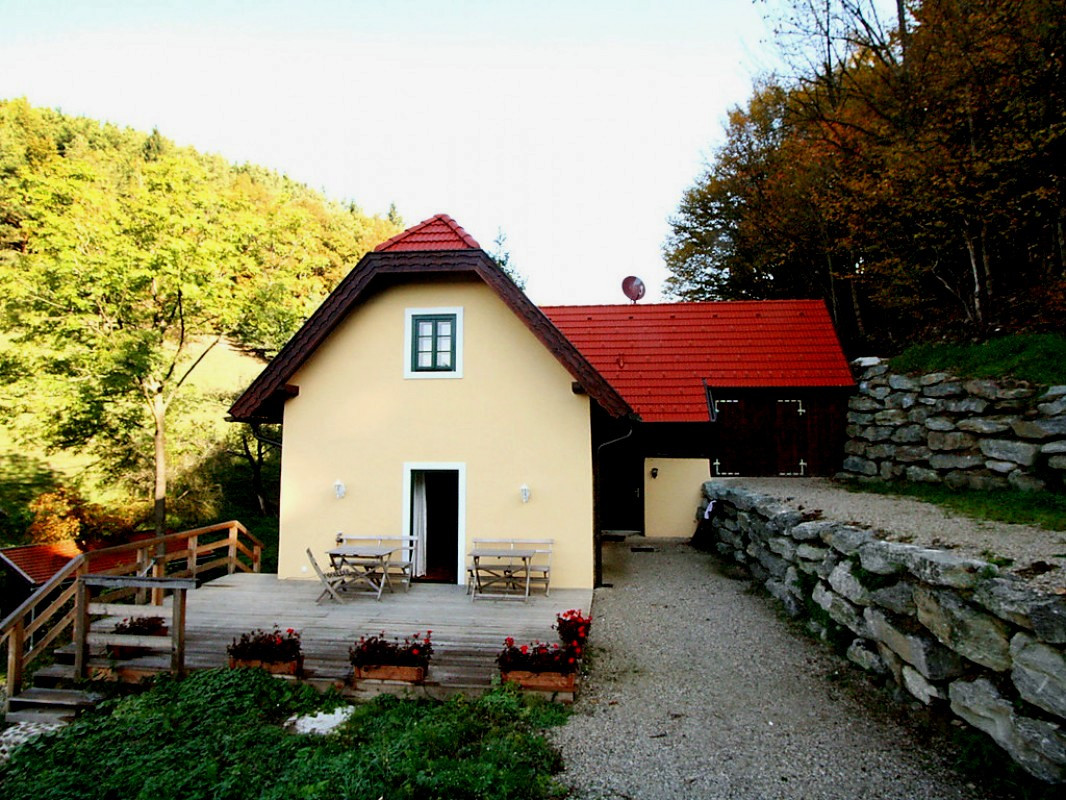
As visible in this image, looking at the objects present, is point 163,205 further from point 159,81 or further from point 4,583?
point 4,583

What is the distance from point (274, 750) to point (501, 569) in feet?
14.7

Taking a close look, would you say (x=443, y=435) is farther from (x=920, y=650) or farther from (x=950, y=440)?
(x=950, y=440)

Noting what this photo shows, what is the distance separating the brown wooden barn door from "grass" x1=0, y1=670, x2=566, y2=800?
10.3 metres

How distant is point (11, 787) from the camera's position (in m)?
4.90

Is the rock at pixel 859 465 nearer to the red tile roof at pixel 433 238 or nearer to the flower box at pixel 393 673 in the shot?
the red tile roof at pixel 433 238

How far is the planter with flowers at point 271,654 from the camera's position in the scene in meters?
6.38

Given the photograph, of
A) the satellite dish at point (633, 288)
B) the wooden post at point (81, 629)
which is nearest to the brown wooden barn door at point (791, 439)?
the satellite dish at point (633, 288)

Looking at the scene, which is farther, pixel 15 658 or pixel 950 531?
pixel 15 658

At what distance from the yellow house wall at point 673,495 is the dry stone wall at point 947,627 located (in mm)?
5580

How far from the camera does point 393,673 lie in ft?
20.1

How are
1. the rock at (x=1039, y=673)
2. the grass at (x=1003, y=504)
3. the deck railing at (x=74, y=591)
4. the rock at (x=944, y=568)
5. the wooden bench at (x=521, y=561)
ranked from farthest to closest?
the wooden bench at (x=521, y=561), the grass at (x=1003, y=504), the deck railing at (x=74, y=591), the rock at (x=944, y=568), the rock at (x=1039, y=673)

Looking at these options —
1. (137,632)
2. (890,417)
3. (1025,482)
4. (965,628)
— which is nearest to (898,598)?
(965,628)

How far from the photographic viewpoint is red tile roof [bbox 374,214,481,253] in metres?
9.83

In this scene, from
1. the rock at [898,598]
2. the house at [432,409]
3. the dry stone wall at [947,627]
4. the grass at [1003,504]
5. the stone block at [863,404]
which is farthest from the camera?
the stone block at [863,404]
